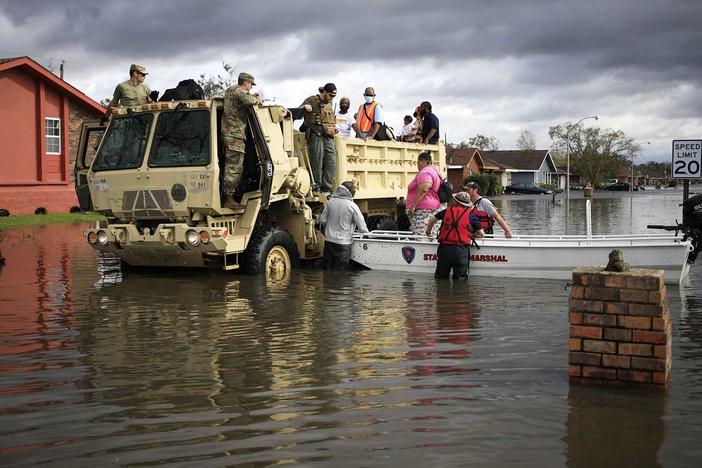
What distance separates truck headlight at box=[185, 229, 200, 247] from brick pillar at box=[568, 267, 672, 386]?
6.42 meters

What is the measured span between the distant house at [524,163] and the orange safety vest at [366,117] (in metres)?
88.7

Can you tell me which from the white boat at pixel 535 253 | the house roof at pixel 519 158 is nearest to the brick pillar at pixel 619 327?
the white boat at pixel 535 253

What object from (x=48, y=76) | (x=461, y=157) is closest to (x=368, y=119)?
(x=48, y=76)

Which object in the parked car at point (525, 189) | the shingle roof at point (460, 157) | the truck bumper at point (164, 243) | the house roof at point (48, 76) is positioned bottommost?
the truck bumper at point (164, 243)

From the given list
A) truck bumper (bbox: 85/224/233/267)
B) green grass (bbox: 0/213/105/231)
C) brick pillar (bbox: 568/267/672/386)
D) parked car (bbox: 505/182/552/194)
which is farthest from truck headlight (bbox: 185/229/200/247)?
parked car (bbox: 505/182/552/194)

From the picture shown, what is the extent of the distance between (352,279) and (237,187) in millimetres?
2189

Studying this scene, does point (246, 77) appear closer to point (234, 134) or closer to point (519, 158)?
point (234, 134)

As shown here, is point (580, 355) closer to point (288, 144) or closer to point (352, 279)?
point (352, 279)

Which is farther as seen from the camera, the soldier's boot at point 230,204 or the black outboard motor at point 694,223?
the black outboard motor at point 694,223

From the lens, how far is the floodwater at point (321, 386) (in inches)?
172

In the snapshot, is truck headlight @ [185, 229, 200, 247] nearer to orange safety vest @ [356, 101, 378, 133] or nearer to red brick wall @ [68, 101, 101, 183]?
orange safety vest @ [356, 101, 378, 133]

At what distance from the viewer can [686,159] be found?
13.8m

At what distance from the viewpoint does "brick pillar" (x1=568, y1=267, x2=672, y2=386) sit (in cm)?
529

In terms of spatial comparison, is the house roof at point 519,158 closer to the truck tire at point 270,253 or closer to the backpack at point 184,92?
the truck tire at point 270,253
